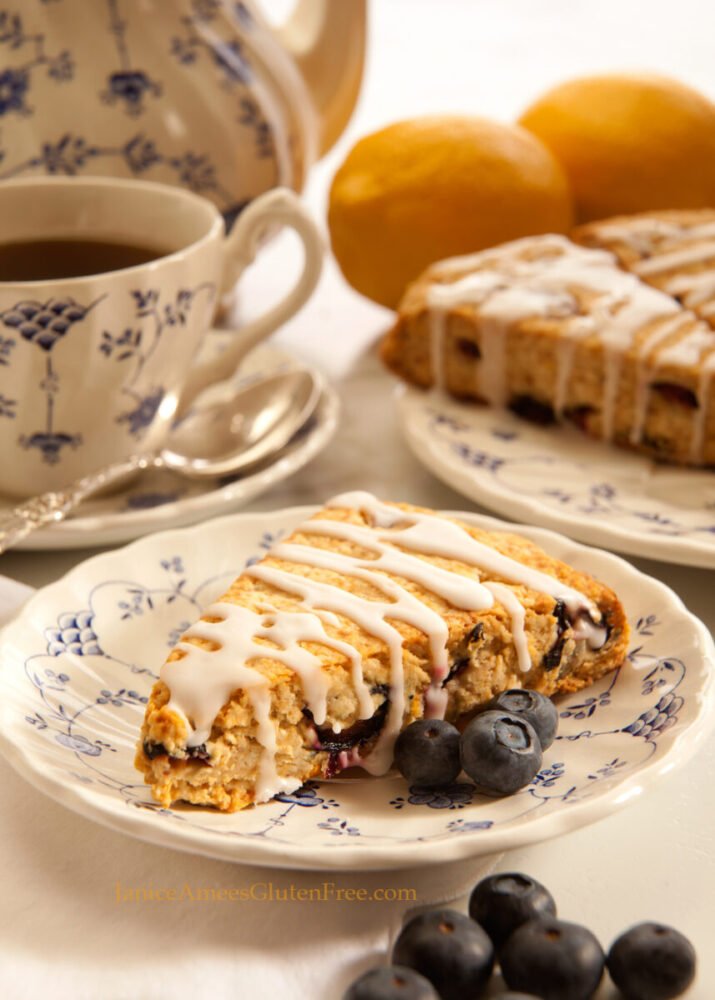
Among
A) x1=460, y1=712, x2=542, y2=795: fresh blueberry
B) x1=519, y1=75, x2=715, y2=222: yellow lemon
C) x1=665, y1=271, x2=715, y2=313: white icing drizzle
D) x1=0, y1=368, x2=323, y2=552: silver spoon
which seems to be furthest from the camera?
x1=519, y1=75, x2=715, y2=222: yellow lemon

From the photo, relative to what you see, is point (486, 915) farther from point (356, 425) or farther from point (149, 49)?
point (149, 49)

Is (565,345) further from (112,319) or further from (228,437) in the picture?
(112,319)

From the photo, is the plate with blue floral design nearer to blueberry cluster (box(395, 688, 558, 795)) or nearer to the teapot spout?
blueberry cluster (box(395, 688, 558, 795))

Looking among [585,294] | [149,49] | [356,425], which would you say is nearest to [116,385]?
[356,425]

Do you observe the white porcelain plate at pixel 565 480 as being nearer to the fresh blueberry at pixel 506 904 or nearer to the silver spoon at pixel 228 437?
the silver spoon at pixel 228 437

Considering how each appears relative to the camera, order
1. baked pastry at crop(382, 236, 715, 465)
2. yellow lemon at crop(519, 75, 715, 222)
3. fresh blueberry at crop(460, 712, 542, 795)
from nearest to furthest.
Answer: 1. fresh blueberry at crop(460, 712, 542, 795)
2. baked pastry at crop(382, 236, 715, 465)
3. yellow lemon at crop(519, 75, 715, 222)

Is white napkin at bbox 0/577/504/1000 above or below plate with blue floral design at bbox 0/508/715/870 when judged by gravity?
below

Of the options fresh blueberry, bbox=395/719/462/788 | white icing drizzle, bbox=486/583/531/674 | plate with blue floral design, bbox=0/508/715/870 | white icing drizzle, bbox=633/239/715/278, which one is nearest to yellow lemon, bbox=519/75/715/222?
white icing drizzle, bbox=633/239/715/278

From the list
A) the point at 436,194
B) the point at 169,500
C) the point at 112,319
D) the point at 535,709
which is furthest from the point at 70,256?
the point at 535,709
